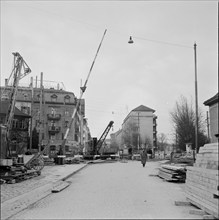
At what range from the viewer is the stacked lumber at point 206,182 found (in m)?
7.24

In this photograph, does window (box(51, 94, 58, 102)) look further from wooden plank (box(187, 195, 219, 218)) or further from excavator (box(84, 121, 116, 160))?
wooden plank (box(187, 195, 219, 218))

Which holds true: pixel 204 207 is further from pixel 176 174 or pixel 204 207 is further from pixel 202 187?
pixel 176 174

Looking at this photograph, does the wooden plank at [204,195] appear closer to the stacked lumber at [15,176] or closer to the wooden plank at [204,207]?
the wooden plank at [204,207]

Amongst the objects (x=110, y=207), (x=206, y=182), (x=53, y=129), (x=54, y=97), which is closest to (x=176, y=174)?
(x=110, y=207)

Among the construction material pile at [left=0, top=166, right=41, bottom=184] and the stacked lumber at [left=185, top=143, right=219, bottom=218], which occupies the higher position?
the stacked lumber at [left=185, top=143, right=219, bottom=218]

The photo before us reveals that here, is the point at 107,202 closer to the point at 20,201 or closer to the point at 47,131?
the point at 20,201

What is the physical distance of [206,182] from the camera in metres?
7.87

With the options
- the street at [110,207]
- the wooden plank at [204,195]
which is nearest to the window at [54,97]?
the street at [110,207]

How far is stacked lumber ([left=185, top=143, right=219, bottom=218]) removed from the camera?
7242mm

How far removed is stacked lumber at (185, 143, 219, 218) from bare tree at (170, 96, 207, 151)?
1229 inches

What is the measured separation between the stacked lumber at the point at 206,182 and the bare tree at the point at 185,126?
31225 mm

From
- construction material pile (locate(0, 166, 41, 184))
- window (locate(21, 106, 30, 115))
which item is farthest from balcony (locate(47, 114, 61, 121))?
construction material pile (locate(0, 166, 41, 184))

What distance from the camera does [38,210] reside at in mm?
8820

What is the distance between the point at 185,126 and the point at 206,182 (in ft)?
110
